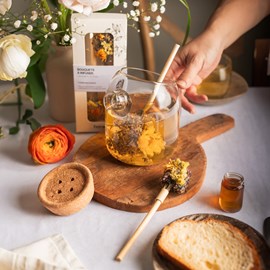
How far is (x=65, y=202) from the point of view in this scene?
99 centimetres

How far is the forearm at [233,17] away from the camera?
138 centimetres

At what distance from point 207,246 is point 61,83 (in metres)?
0.57

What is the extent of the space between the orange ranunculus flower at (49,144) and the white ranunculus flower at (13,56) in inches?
5.7

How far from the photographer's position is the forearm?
1377mm

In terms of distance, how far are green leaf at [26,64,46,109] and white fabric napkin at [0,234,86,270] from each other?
0.40 m

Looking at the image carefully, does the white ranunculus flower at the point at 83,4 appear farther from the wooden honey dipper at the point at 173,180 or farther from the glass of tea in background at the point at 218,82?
the glass of tea in background at the point at 218,82

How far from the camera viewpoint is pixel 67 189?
1.01m

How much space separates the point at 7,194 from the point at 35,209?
8cm

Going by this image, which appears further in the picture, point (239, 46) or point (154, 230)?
point (239, 46)

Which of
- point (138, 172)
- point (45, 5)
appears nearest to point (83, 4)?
point (45, 5)

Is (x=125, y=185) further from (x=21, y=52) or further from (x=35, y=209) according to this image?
(x=21, y=52)

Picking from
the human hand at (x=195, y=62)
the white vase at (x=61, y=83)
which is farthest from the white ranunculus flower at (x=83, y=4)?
the human hand at (x=195, y=62)

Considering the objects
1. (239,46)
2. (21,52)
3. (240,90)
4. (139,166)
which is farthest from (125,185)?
(239,46)

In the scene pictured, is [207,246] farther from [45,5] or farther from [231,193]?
[45,5]
